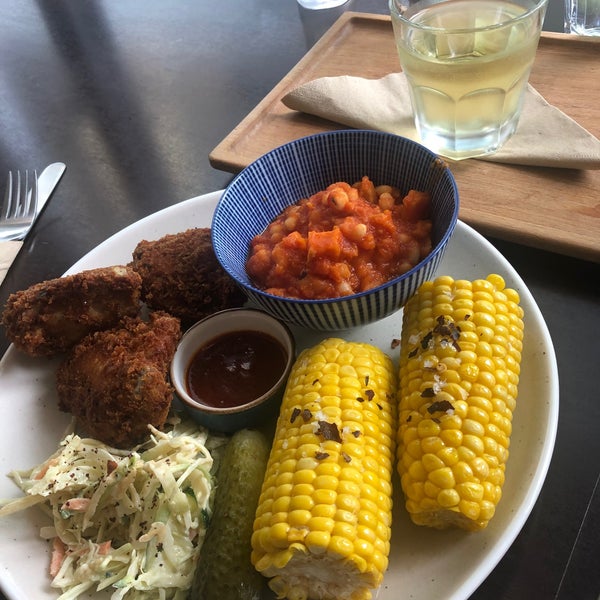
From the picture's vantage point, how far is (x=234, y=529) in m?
1.44

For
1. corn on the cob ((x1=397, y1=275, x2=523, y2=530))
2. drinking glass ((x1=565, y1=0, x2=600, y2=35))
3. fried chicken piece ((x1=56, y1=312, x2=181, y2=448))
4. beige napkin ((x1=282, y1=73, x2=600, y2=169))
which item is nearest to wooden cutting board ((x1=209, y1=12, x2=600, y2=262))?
beige napkin ((x1=282, y1=73, x2=600, y2=169))

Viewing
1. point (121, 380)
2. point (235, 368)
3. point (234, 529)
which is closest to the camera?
point (234, 529)

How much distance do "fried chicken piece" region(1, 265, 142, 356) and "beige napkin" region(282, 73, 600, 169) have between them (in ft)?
4.16

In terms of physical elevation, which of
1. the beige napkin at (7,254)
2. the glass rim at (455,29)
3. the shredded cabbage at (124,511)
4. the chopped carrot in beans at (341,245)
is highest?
the glass rim at (455,29)

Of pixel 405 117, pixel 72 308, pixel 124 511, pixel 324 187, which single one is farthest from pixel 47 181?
pixel 124 511

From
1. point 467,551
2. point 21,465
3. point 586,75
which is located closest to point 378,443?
point 467,551

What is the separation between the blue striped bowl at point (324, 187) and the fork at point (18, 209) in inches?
44.7

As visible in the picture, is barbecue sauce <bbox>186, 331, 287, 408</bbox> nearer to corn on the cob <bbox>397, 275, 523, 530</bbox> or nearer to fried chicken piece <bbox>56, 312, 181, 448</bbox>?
fried chicken piece <bbox>56, 312, 181, 448</bbox>

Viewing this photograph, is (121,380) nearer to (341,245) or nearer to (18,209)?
(341,245)

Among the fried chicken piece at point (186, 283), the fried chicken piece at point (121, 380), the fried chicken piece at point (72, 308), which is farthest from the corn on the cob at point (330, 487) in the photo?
the fried chicken piece at point (72, 308)

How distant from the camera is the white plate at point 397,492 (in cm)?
137

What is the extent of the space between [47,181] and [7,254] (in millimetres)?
541

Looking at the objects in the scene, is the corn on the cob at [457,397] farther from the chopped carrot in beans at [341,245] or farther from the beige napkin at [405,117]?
the beige napkin at [405,117]

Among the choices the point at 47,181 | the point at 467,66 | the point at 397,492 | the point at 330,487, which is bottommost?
the point at 397,492
